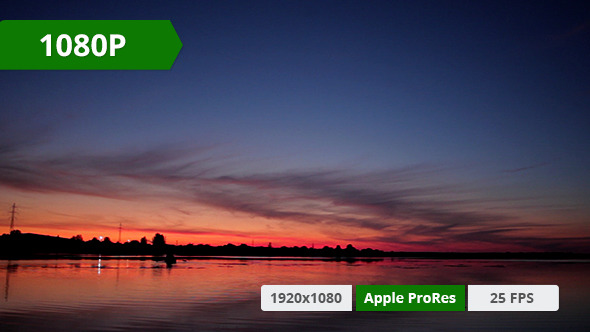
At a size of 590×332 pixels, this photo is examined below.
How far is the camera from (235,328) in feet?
85.9

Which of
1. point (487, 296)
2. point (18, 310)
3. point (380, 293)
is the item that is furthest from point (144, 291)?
point (487, 296)

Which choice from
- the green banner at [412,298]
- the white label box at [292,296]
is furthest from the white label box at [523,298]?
the white label box at [292,296]

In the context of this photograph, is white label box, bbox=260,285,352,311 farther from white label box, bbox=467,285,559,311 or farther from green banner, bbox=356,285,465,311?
white label box, bbox=467,285,559,311

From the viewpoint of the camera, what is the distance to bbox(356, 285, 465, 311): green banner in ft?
96.0

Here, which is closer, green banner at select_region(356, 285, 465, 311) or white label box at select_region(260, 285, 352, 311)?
white label box at select_region(260, 285, 352, 311)

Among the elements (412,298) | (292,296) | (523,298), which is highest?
(292,296)

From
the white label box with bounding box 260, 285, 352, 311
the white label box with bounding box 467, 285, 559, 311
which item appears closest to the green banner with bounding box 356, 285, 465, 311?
the white label box with bounding box 467, 285, 559, 311

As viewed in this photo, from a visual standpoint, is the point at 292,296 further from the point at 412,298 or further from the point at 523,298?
the point at 523,298

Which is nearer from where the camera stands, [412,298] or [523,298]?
[523,298]

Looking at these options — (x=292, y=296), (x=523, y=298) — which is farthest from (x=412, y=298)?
(x=292, y=296)

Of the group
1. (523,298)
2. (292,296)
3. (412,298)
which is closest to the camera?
(292,296)

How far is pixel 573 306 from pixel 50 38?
41289 millimetres

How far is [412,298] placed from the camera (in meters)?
31.9

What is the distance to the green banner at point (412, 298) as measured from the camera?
2927 centimetres
